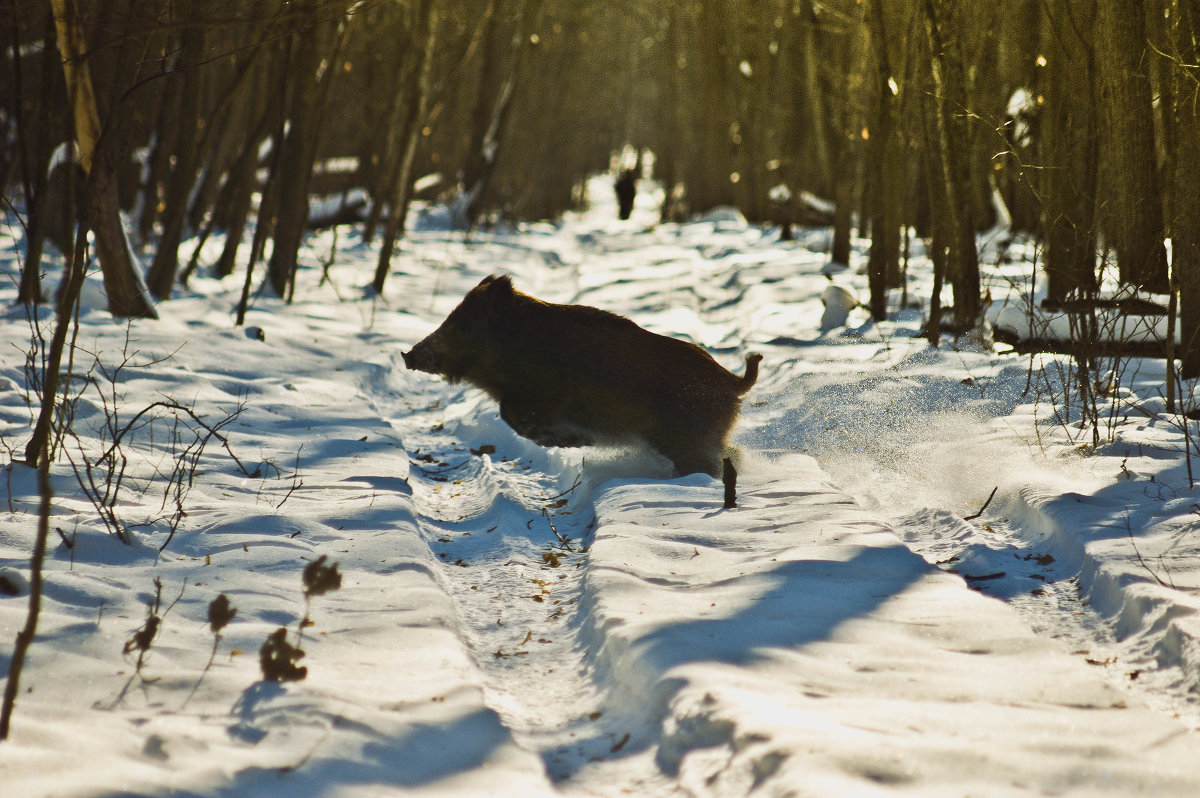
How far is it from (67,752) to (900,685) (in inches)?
98.1

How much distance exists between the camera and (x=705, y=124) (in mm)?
29062

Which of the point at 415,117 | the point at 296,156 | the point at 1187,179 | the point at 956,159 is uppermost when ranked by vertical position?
the point at 415,117

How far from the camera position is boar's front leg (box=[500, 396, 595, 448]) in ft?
20.5

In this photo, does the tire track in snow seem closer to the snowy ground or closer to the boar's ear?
the snowy ground

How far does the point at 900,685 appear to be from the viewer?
3219 mm

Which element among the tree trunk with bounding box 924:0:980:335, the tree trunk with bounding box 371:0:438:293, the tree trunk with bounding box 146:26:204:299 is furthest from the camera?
the tree trunk with bounding box 371:0:438:293

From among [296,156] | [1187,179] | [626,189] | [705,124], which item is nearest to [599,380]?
[1187,179]

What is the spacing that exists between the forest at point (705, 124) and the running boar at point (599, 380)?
2.25 m

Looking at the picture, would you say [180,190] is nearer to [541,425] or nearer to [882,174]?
[541,425]

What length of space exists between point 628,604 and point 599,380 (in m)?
2.35

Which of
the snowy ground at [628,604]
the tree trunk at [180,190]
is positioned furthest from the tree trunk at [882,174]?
the tree trunk at [180,190]

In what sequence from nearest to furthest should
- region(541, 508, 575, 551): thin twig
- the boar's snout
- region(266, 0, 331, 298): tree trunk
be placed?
region(541, 508, 575, 551): thin twig
the boar's snout
region(266, 0, 331, 298): tree trunk

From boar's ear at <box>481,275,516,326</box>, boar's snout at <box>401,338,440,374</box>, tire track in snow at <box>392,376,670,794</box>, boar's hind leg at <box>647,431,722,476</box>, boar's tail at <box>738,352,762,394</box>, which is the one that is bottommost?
tire track in snow at <box>392,376,670,794</box>

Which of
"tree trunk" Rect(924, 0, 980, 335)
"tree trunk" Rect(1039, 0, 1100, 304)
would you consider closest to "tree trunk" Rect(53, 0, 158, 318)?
"tree trunk" Rect(924, 0, 980, 335)
